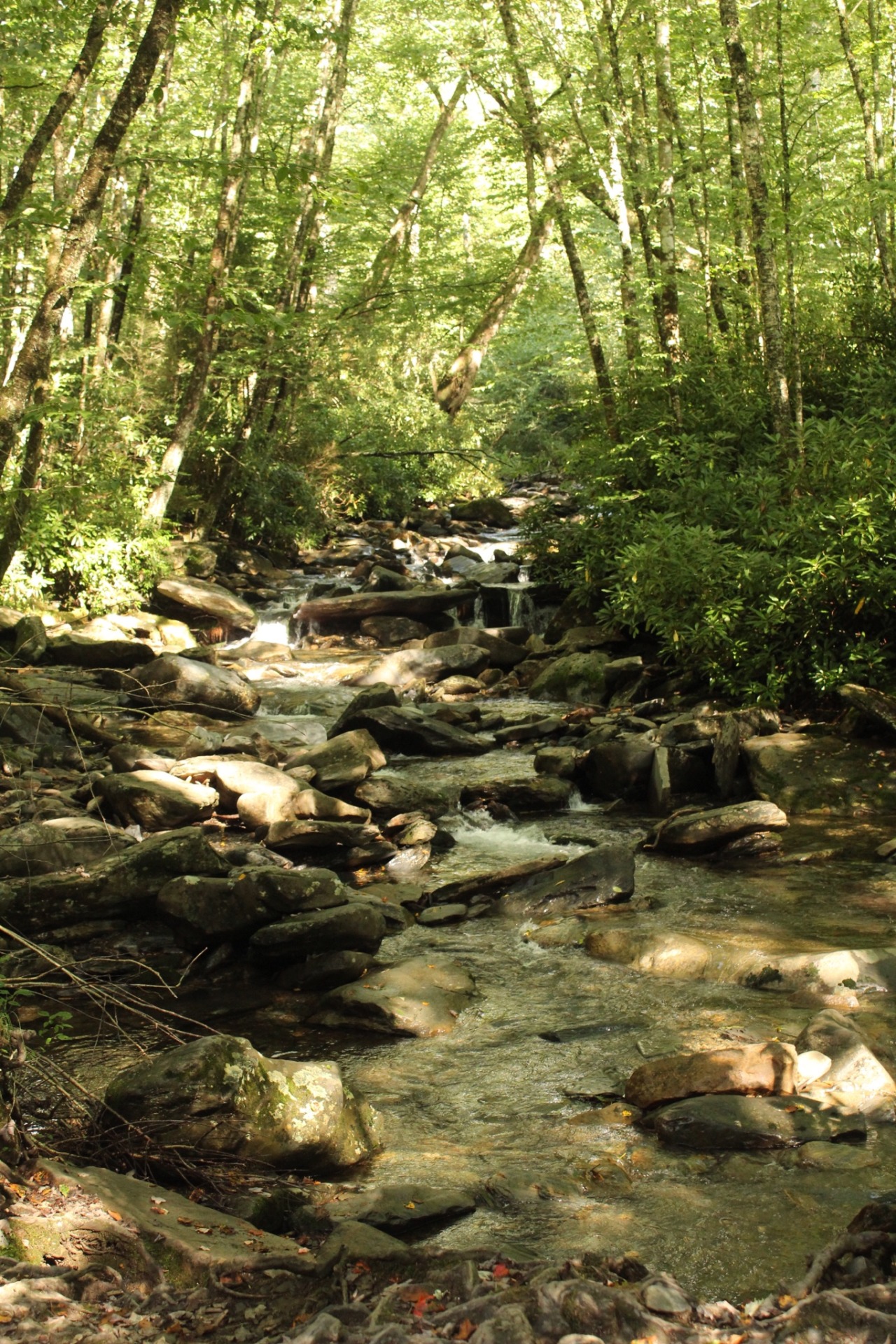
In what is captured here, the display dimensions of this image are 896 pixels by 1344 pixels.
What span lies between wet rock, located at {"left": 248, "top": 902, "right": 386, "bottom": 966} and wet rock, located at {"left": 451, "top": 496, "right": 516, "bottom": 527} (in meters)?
17.8

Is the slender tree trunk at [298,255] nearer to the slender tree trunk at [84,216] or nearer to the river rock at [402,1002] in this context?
the slender tree trunk at [84,216]

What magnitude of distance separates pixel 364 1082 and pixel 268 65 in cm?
1717

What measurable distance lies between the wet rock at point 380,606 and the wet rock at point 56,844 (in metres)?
8.86

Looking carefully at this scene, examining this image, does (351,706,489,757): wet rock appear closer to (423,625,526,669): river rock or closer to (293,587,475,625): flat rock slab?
(423,625,526,669): river rock

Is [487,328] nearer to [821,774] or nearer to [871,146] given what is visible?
[871,146]

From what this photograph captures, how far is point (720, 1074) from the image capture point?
4.01 meters

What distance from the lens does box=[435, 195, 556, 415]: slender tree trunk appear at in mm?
21391

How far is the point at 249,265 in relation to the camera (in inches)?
744

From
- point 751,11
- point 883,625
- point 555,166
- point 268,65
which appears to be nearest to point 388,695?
point 883,625

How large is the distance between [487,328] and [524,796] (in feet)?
56.5

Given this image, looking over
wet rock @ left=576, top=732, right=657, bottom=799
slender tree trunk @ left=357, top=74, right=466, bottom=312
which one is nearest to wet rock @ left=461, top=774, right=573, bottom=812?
wet rock @ left=576, top=732, right=657, bottom=799

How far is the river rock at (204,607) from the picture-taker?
48.9ft

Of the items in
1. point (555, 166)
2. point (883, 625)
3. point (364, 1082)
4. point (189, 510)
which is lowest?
point (364, 1082)

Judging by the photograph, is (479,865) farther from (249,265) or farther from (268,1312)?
(249,265)
